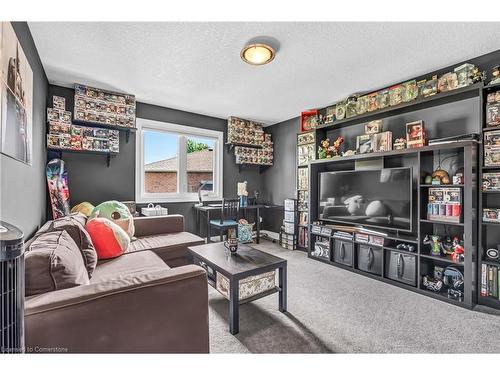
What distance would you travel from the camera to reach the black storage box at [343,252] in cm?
307

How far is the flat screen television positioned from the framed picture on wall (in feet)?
10.8

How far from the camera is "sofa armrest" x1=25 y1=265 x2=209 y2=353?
94 cm

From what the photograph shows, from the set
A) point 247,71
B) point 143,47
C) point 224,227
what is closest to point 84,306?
point 143,47

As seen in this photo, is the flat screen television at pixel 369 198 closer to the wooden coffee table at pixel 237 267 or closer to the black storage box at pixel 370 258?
the black storage box at pixel 370 258

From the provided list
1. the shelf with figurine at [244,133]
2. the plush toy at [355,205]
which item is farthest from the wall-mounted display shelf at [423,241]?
the shelf with figurine at [244,133]

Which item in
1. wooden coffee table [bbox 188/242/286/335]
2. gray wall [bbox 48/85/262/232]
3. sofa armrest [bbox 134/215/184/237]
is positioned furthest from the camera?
gray wall [bbox 48/85/262/232]

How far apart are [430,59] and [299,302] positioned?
8.77 feet

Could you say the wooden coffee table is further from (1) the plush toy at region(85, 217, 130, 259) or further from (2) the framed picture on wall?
(2) the framed picture on wall

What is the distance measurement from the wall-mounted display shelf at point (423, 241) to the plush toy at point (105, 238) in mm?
2580

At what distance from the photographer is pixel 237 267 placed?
5.98 ft

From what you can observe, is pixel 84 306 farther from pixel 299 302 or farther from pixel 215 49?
pixel 215 49

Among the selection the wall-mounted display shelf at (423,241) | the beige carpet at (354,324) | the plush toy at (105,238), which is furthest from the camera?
the wall-mounted display shelf at (423,241)

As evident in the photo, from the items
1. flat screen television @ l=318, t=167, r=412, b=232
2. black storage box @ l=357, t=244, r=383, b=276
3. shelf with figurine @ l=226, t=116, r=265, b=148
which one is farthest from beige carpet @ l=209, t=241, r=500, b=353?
shelf with figurine @ l=226, t=116, r=265, b=148

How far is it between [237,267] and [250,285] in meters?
0.20
